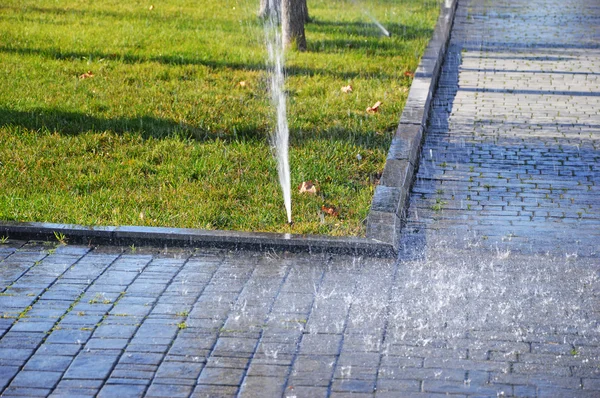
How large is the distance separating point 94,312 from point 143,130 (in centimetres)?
400

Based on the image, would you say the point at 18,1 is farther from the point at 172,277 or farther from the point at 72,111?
the point at 172,277

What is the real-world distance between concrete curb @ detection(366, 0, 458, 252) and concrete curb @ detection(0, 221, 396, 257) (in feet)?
0.59

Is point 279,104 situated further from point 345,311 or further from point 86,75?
point 345,311

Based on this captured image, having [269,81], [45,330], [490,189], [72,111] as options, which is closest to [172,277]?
[45,330]

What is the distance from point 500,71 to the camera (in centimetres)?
1311

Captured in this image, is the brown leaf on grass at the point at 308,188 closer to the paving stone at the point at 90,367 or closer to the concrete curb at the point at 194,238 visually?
the concrete curb at the point at 194,238

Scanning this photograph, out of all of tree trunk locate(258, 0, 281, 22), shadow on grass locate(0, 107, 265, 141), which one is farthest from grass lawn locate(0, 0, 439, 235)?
tree trunk locate(258, 0, 281, 22)

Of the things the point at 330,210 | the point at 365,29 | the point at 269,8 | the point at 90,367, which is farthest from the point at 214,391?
the point at 269,8

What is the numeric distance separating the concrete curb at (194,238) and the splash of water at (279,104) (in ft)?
1.87

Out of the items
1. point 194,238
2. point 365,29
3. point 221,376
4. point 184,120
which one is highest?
point 221,376

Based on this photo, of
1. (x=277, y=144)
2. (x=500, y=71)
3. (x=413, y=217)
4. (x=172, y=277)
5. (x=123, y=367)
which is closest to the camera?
(x=123, y=367)

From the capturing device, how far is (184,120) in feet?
30.6

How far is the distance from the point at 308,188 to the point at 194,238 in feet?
4.65

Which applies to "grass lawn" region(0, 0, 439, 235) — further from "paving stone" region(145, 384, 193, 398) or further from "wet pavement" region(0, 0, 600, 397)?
"paving stone" region(145, 384, 193, 398)
